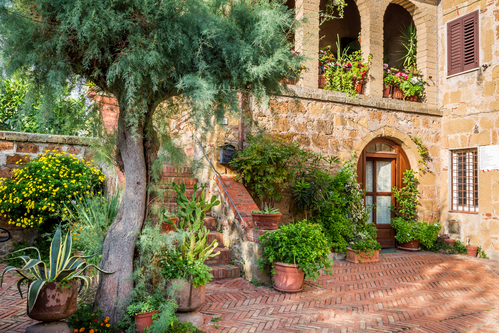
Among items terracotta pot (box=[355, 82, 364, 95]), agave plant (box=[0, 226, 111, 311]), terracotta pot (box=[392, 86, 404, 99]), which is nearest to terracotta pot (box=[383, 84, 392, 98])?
terracotta pot (box=[392, 86, 404, 99])

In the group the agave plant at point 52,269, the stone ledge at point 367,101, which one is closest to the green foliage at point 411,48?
the stone ledge at point 367,101

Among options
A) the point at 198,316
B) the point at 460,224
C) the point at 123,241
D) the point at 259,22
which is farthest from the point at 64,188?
the point at 460,224

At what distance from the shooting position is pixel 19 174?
5172mm

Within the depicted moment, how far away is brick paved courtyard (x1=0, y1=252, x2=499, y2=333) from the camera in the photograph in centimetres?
349

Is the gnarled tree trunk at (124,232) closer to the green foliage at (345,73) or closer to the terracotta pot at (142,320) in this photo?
the terracotta pot at (142,320)

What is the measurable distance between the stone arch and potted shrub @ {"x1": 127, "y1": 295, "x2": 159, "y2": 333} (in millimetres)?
5659

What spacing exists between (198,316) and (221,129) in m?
3.46

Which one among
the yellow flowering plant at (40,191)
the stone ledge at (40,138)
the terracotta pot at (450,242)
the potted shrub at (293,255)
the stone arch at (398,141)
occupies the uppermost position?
the stone arch at (398,141)

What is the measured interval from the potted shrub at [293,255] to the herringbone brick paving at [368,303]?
0.20 metres

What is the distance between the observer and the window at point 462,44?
25.3ft

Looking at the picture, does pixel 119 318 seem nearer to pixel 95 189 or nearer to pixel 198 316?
pixel 198 316

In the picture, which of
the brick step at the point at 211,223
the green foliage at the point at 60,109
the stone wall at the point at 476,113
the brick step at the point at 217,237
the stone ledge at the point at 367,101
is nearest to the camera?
the green foliage at the point at 60,109

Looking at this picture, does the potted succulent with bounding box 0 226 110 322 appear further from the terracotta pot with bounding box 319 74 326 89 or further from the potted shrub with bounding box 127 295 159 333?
the terracotta pot with bounding box 319 74 326 89

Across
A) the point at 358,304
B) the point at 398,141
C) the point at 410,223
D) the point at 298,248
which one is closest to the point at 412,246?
the point at 410,223
